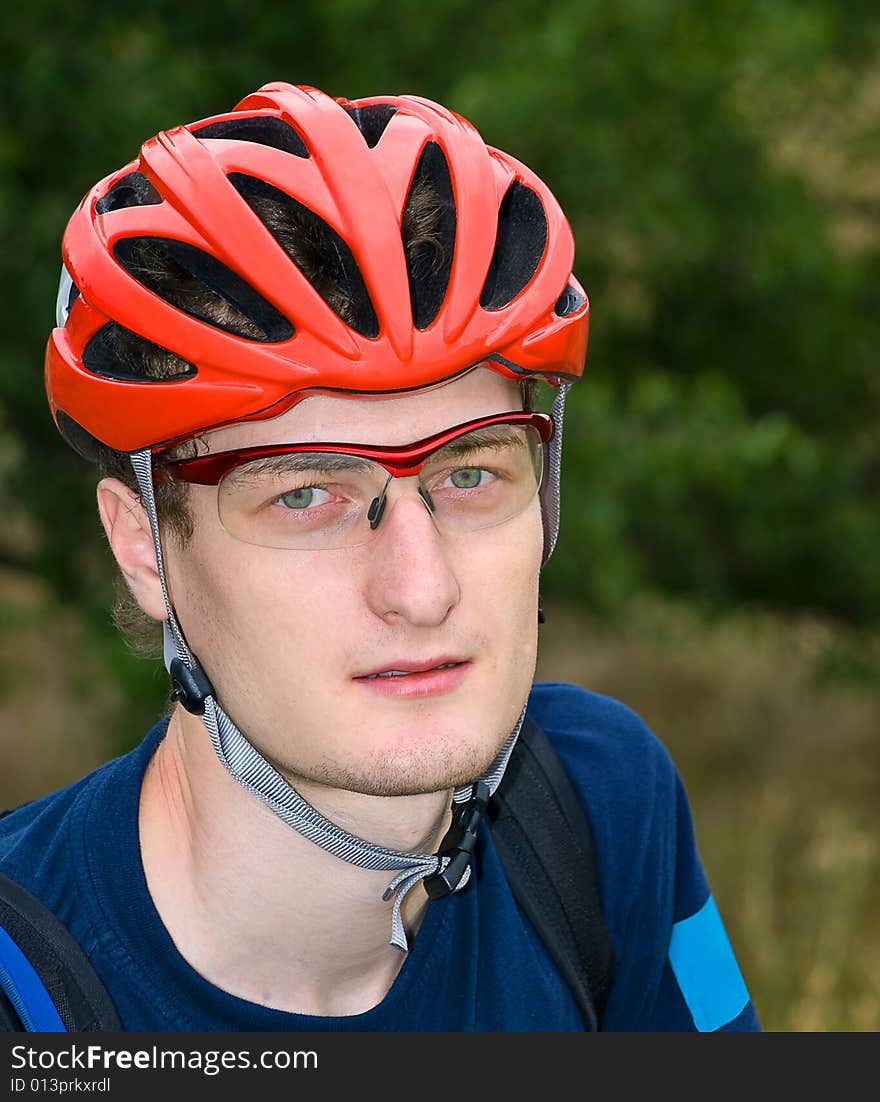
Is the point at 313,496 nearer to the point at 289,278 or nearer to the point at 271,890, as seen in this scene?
the point at 289,278

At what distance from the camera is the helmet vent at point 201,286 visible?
2.45 metres

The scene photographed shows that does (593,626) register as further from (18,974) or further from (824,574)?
(18,974)

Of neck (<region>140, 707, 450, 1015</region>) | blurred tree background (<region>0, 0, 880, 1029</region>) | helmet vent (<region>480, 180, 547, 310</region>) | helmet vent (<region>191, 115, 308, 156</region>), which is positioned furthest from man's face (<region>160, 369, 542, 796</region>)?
blurred tree background (<region>0, 0, 880, 1029</region>)

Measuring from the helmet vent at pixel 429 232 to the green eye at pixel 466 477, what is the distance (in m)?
0.27

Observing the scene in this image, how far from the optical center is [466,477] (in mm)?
2498

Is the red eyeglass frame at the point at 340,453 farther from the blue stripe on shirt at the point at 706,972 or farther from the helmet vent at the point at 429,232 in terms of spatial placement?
the blue stripe on shirt at the point at 706,972

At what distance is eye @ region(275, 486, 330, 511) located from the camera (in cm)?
240

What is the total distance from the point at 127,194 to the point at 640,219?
410cm

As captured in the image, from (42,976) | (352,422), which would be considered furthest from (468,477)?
(42,976)

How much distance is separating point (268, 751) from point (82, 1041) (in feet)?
1.85

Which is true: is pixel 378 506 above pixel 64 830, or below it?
above

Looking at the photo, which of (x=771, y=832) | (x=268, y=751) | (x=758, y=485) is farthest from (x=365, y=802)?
(x=771, y=832)

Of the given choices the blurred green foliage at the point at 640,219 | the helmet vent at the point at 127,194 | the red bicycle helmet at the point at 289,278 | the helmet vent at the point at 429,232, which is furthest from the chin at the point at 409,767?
the blurred green foliage at the point at 640,219

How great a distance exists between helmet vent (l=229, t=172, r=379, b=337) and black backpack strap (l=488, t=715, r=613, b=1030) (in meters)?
0.99
